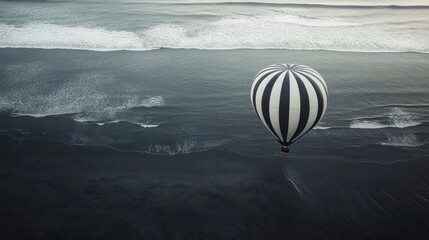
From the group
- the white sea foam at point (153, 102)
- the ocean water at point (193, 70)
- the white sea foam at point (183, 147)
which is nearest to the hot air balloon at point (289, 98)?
the ocean water at point (193, 70)

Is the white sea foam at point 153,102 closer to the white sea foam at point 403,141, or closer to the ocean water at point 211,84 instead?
the ocean water at point 211,84

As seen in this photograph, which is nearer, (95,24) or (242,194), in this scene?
(242,194)

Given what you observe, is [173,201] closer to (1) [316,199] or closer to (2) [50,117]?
(1) [316,199]

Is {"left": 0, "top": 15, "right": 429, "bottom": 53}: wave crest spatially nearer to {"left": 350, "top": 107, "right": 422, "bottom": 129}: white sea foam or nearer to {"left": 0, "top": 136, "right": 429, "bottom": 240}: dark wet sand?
{"left": 350, "top": 107, "right": 422, "bottom": 129}: white sea foam

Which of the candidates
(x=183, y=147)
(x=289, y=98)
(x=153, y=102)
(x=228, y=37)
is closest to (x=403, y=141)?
(x=289, y=98)

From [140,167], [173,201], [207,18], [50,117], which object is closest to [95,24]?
[207,18]

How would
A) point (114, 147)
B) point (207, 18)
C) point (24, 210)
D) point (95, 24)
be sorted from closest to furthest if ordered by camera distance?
point (24, 210) < point (114, 147) < point (95, 24) < point (207, 18)

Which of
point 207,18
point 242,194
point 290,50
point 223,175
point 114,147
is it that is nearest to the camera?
point 242,194

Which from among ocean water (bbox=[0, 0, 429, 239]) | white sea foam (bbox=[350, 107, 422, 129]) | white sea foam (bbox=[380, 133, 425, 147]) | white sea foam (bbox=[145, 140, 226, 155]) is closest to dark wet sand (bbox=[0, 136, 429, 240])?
ocean water (bbox=[0, 0, 429, 239])
